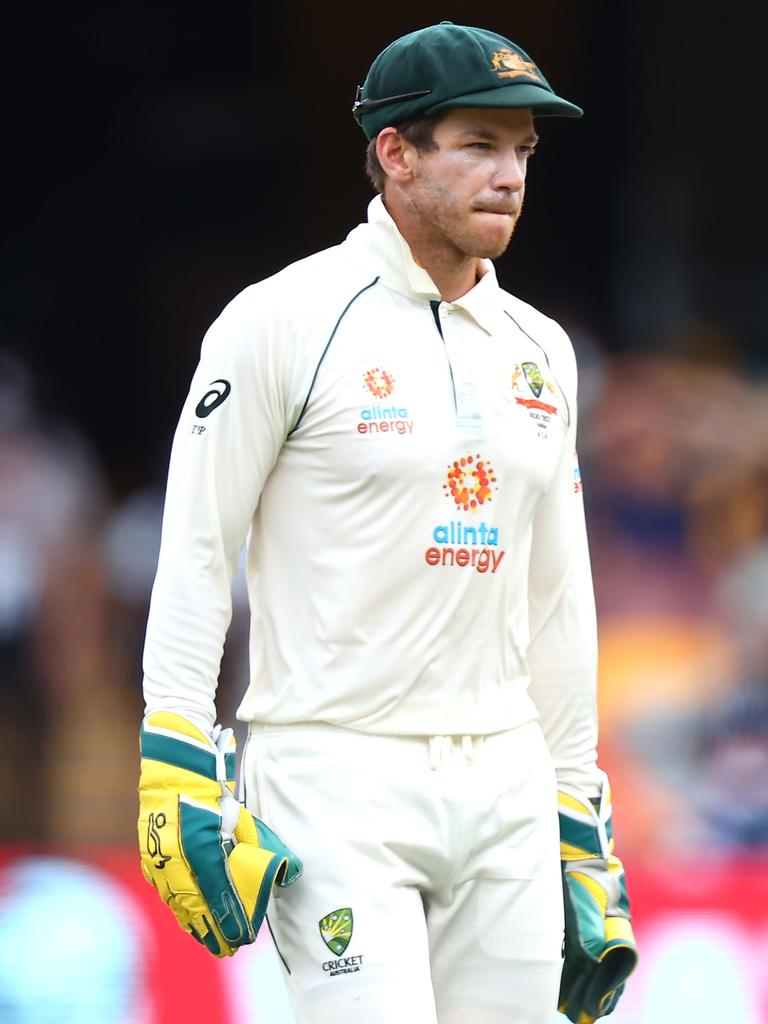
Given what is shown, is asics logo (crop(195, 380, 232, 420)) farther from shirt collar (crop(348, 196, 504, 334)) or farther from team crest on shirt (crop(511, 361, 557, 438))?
team crest on shirt (crop(511, 361, 557, 438))

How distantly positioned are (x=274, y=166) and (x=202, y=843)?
5.57 metres

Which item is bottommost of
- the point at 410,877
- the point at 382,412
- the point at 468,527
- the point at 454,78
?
the point at 410,877

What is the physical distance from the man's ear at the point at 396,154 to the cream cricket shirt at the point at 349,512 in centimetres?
11

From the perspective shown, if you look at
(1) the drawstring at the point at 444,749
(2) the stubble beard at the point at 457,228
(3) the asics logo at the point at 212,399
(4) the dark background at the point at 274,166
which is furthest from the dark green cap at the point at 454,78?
(4) the dark background at the point at 274,166

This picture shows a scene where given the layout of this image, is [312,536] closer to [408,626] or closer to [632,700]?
[408,626]

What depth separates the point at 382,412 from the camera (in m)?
2.53

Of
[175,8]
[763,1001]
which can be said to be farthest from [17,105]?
[763,1001]

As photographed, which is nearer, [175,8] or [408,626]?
[408,626]

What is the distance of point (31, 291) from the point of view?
Answer: 24.0 ft

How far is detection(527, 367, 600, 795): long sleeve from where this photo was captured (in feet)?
9.21

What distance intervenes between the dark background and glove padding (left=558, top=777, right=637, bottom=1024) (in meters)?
4.51

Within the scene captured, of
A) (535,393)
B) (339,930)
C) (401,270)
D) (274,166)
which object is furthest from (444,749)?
(274,166)

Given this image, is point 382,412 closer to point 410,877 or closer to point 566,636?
point 566,636

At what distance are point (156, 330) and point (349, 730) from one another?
5.01m
